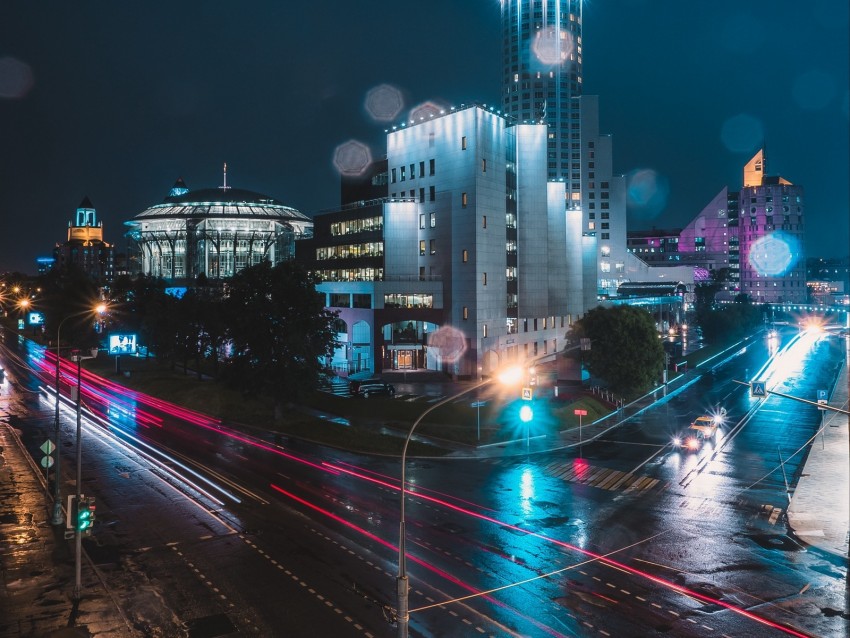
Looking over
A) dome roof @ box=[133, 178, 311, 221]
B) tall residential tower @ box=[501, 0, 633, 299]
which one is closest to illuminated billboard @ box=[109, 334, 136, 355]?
dome roof @ box=[133, 178, 311, 221]

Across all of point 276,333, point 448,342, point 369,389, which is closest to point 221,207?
point 448,342

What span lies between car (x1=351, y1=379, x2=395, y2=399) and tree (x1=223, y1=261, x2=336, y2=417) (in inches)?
412

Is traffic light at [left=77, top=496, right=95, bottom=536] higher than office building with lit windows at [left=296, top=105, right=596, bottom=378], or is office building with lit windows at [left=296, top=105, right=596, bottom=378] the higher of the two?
office building with lit windows at [left=296, top=105, right=596, bottom=378]

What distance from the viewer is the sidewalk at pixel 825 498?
94.2 ft

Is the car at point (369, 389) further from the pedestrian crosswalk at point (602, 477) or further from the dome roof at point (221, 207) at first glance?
the dome roof at point (221, 207)

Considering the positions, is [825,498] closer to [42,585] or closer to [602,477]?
[602,477]

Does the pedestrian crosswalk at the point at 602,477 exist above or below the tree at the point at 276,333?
below

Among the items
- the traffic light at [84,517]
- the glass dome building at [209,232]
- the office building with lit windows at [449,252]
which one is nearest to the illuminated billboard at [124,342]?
the office building with lit windows at [449,252]

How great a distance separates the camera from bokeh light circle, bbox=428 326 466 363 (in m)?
82.8

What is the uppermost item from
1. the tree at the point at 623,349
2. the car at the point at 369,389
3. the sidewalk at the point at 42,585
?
the tree at the point at 623,349

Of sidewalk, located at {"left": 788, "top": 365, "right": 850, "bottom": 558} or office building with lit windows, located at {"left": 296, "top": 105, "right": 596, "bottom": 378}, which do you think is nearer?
sidewalk, located at {"left": 788, "top": 365, "right": 850, "bottom": 558}

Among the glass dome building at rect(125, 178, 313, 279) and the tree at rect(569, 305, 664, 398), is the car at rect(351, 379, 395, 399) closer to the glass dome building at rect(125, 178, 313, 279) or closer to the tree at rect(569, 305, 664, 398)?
the tree at rect(569, 305, 664, 398)

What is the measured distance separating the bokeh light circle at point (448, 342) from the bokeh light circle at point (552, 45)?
12424cm

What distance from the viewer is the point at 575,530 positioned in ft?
95.8
